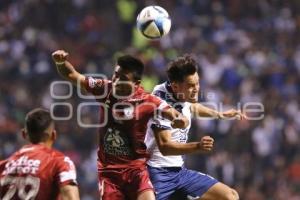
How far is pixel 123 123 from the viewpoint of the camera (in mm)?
8602

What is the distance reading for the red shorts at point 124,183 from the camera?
862 cm

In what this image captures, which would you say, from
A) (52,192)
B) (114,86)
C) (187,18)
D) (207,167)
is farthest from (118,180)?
(187,18)

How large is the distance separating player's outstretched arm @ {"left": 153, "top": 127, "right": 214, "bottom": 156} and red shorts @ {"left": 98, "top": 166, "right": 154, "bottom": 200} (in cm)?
37

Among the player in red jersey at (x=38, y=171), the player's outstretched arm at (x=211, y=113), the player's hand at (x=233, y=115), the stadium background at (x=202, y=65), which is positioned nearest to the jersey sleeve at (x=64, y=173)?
the player in red jersey at (x=38, y=171)

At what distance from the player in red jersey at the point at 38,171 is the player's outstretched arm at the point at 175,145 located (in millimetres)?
1386

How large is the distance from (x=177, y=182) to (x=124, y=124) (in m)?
1.05

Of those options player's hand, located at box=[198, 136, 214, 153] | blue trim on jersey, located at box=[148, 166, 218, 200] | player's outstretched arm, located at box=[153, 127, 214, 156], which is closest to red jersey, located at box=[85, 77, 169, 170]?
player's outstretched arm, located at box=[153, 127, 214, 156]

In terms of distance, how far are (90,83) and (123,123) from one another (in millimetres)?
545

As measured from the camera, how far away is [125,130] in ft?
28.2

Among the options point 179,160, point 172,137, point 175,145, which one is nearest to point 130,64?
point 175,145

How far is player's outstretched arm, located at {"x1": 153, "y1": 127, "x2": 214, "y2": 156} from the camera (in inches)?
316

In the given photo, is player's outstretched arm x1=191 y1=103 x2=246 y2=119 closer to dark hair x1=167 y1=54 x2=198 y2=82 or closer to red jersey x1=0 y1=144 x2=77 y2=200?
dark hair x1=167 y1=54 x2=198 y2=82

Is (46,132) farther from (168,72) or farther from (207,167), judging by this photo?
(207,167)

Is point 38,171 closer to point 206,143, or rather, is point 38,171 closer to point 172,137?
point 206,143
